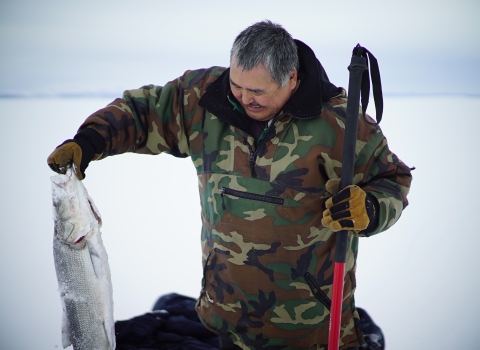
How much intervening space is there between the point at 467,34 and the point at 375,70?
15.2ft

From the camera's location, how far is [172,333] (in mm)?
2887

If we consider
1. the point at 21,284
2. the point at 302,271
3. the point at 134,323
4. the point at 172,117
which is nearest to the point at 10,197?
the point at 21,284

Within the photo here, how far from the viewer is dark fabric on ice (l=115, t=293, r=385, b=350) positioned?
109 inches

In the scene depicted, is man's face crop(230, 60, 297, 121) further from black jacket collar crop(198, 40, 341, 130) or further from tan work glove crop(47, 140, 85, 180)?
tan work glove crop(47, 140, 85, 180)

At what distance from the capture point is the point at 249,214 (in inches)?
73.5

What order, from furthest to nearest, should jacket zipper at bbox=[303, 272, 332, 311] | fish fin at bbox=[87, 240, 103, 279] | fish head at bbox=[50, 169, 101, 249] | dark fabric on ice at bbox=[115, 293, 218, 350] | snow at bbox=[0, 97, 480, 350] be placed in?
snow at bbox=[0, 97, 480, 350] < dark fabric on ice at bbox=[115, 293, 218, 350] < jacket zipper at bbox=[303, 272, 332, 311] < fish fin at bbox=[87, 240, 103, 279] < fish head at bbox=[50, 169, 101, 249]

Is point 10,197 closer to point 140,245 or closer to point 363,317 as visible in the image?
point 140,245

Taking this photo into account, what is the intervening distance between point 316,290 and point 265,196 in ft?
1.34

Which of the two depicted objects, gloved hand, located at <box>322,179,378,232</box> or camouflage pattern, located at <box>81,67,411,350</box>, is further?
camouflage pattern, located at <box>81,67,411,350</box>

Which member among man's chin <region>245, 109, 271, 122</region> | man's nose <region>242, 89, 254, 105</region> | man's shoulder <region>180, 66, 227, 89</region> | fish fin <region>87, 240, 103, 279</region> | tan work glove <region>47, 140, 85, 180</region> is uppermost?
man's shoulder <region>180, 66, 227, 89</region>

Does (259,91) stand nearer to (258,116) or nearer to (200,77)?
(258,116)

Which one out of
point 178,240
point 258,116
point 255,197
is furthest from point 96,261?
point 178,240

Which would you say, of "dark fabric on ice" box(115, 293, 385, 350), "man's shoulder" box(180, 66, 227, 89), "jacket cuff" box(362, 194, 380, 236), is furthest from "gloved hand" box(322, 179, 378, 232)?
"dark fabric on ice" box(115, 293, 385, 350)

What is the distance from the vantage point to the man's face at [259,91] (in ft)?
5.71
